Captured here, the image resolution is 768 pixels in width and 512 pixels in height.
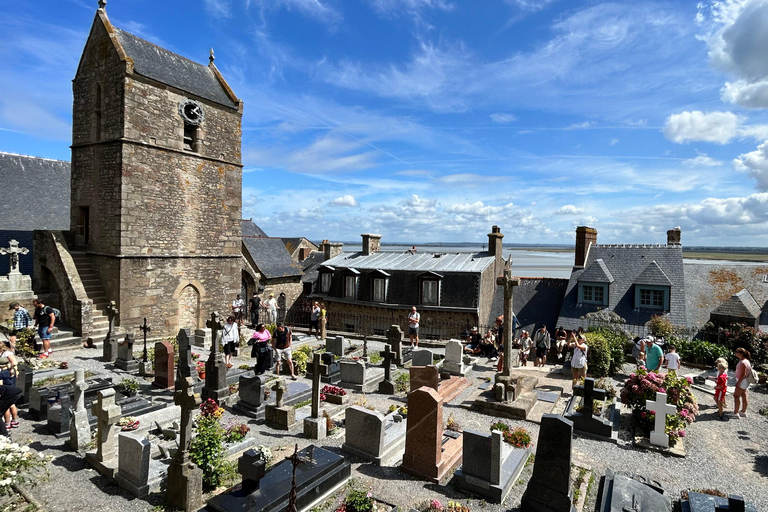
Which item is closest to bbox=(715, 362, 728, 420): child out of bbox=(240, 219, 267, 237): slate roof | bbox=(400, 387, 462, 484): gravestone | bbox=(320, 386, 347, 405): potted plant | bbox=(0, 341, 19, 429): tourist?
bbox=(400, 387, 462, 484): gravestone

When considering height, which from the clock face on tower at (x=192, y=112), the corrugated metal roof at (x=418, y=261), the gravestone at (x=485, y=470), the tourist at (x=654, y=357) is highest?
the clock face on tower at (x=192, y=112)

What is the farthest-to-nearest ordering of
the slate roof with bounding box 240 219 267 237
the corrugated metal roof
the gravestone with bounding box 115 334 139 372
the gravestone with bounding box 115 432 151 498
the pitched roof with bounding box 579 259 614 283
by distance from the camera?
1. the slate roof with bounding box 240 219 267 237
2. the corrugated metal roof
3. the pitched roof with bounding box 579 259 614 283
4. the gravestone with bounding box 115 334 139 372
5. the gravestone with bounding box 115 432 151 498

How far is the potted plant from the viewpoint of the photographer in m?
11.2

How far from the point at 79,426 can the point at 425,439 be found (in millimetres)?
6881

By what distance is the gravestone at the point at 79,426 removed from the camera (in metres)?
8.38

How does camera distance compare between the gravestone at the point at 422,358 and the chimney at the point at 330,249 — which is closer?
the gravestone at the point at 422,358

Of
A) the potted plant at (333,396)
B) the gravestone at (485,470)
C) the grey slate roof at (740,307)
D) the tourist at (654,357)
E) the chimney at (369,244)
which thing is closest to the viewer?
the gravestone at (485,470)

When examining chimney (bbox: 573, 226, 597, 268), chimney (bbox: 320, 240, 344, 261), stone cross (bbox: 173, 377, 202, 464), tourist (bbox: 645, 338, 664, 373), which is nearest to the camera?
stone cross (bbox: 173, 377, 202, 464)

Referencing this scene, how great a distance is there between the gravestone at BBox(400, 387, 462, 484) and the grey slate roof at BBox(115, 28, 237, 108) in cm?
1807

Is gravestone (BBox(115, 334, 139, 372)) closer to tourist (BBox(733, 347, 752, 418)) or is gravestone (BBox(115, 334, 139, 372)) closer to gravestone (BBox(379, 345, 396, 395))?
gravestone (BBox(379, 345, 396, 395))

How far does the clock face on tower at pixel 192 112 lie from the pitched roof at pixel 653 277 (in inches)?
935

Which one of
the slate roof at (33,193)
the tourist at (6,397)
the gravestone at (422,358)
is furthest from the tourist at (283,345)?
the slate roof at (33,193)

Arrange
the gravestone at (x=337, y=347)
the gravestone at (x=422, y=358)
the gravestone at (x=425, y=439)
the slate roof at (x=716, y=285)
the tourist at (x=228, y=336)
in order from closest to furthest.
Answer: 1. the gravestone at (x=425, y=439)
2. the gravestone at (x=422, y=358)
3. the tourist at (x=228, y=336)
4. the gravestone at (x=337, y=347)
5. the slate roof at (x=716, y=285)

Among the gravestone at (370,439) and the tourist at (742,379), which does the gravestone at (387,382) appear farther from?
the tourist at (742,379)
